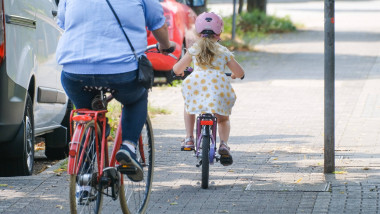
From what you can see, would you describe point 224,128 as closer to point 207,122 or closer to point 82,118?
point 207,122

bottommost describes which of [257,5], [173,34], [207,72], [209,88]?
[257,5]

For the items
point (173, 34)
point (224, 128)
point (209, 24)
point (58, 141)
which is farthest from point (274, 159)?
point (173, 34)

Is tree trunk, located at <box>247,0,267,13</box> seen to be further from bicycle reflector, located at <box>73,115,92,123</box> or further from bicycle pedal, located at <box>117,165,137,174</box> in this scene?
bicycle reflector, located at <box>73,115,92,123</box>

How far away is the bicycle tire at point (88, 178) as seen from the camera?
4758 mm

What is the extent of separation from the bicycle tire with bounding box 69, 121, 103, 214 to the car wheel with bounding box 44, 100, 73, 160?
3.67 m

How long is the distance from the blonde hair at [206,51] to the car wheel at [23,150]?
153cm

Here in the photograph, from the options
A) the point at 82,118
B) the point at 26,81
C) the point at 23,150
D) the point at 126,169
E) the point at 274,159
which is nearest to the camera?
the point at 82,118

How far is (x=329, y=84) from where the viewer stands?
702cm

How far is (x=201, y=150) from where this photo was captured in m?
7.15

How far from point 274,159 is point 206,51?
1.74 meters

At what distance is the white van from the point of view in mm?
6551

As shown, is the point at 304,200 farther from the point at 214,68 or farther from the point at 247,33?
the point at 247,33

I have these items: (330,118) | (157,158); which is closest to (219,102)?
(330,118)

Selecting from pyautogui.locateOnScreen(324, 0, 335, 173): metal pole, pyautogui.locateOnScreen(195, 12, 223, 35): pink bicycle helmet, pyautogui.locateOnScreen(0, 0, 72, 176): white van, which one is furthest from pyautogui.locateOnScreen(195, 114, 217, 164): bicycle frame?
pyautogui.locateOnScreen(0, 0, 72, 176): white van
